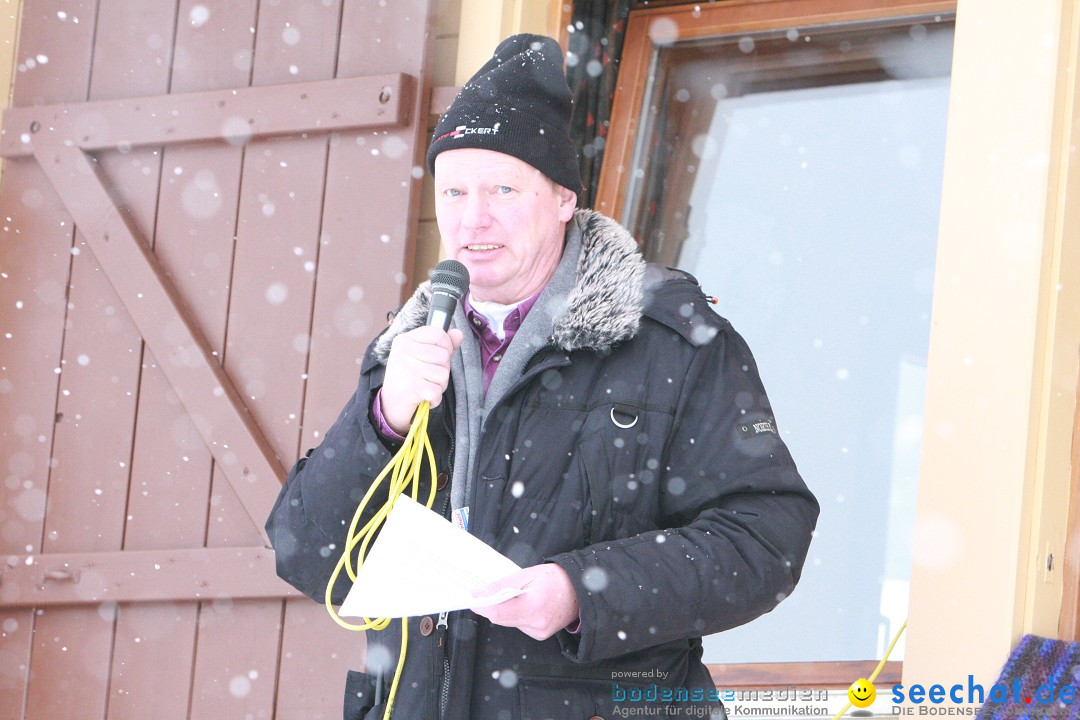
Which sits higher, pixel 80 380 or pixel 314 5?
pixel 314 5

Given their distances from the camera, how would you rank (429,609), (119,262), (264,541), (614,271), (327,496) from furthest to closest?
(119,262), (264,541), (614,271), (327,496), (429,609)

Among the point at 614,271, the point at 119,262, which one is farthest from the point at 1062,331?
the point at 119,262

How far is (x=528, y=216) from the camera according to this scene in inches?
89.2

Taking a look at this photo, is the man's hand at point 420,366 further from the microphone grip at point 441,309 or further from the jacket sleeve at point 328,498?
the jacket sleeve at point 328,498

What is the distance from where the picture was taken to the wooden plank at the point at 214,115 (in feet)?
11.0

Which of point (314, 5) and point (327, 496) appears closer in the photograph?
point (327, 496)

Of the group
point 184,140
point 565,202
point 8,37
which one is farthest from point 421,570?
point 8,37

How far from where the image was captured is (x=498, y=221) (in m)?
2.24

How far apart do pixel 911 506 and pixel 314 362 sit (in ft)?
5.77

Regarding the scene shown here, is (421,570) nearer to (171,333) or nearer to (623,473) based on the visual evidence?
(623,473)

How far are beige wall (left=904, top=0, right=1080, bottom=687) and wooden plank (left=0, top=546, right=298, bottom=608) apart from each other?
5.32ft

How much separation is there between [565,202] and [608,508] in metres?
0.68

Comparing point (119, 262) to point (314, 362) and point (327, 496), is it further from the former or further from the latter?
point (327, 496)

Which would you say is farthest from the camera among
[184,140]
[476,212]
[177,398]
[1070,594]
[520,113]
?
[184,140]
